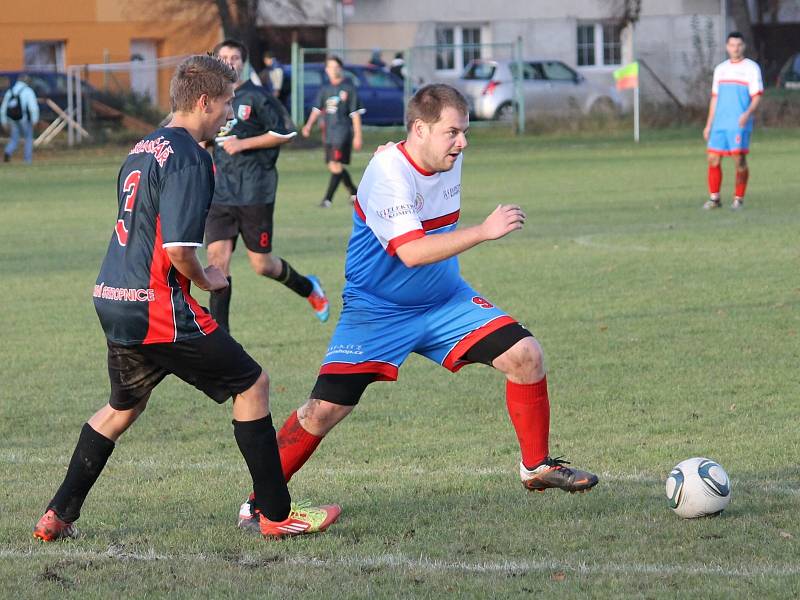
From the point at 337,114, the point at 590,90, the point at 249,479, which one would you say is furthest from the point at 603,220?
the point at 590,90

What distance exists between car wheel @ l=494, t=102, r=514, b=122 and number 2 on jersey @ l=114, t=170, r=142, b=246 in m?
33.1

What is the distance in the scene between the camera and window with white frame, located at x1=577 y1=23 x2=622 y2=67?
46094mm

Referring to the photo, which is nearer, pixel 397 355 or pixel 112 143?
pixel 397 355

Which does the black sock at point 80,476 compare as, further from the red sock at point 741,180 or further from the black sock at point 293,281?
the red sock at point 741,180

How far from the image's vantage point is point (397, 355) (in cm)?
546

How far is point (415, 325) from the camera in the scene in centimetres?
549

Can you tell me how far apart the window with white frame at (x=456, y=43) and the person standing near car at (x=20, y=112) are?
16.8 meters

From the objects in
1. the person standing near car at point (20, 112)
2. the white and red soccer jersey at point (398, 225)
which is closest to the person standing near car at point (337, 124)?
the person standing near car at point (20, 112)

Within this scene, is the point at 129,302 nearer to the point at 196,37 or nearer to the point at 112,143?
the point at 112,143

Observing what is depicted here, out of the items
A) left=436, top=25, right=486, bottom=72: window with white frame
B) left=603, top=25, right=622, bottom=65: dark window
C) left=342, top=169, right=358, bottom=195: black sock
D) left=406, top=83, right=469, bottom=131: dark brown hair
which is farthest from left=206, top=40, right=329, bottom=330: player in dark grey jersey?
left=603, top=25, right=622, bottom=65: dark window

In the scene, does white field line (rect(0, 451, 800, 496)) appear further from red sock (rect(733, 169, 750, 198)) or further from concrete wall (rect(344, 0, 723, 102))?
concrete wall (rect(344, 0, 723, 102))

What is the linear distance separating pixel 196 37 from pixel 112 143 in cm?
873

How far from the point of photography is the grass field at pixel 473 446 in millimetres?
4699

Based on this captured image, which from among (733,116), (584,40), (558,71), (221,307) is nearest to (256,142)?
(221,307)
